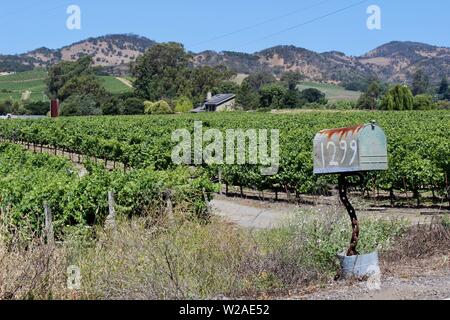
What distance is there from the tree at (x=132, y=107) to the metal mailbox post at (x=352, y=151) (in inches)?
3847

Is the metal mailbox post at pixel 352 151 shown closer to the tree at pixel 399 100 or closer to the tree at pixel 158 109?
the tree at pixel 399 100

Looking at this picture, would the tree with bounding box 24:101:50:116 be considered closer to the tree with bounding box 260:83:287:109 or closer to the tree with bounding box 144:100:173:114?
the tree with bounding box 144:100:173:114

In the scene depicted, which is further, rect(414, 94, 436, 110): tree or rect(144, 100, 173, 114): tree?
rect(144, 100, 173, 114): tree

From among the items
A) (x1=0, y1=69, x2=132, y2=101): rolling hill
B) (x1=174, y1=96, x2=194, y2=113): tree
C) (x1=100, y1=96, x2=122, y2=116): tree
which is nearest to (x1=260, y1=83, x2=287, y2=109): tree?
(x1=174, y1=96, x2=194, y2=113): tree

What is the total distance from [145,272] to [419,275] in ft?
9.33

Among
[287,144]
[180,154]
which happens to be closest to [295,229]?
[287,144]

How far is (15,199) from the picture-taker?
1378 centimetres

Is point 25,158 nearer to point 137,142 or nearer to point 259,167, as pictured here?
point 137,142

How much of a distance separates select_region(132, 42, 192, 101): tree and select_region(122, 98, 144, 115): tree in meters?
17.7

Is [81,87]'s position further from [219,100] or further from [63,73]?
[219,100]

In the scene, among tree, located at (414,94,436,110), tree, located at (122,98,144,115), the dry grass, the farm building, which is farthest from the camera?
the farm building

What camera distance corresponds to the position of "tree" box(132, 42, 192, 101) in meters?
127

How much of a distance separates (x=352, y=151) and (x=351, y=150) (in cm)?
2

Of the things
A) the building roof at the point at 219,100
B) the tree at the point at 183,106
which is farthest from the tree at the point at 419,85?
the tree at the point at 183,106
